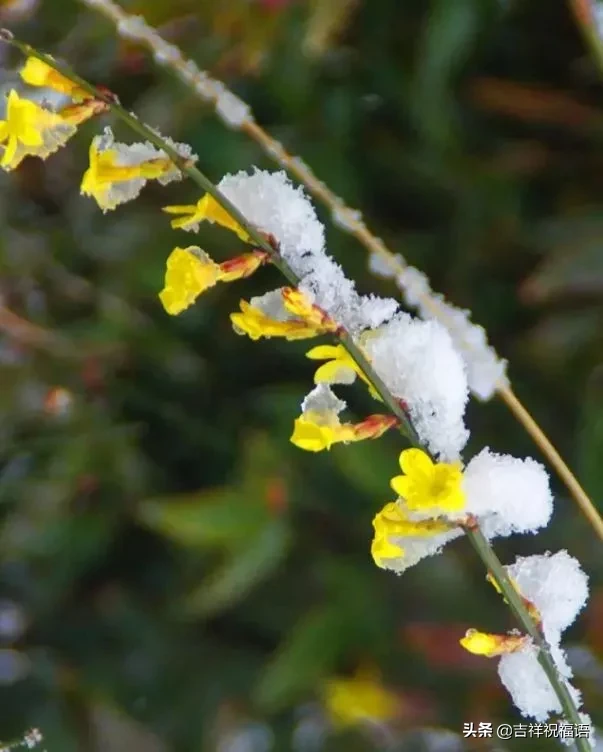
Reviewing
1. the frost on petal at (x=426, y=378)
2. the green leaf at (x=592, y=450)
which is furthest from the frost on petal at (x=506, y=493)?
the green leaf at (x=592, y=450)

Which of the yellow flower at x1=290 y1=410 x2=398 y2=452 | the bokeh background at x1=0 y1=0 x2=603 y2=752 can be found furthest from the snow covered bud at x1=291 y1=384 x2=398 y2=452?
the bokeh background at x1=0 y1=0 x2=603 y2=752

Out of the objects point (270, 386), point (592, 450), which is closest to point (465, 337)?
point (592, 450)

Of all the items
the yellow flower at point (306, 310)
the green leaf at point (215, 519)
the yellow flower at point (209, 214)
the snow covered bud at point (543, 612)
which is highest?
the green leaf at point (215, 519)

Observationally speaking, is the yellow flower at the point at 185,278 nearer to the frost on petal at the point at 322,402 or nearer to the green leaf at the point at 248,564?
the frost on petal at the point at 322,402

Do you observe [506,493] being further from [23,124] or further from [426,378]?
[23,124]

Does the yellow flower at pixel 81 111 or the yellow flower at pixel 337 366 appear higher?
the yellow flower at pixel 81 111

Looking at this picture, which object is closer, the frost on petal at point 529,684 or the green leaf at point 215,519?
the frost on petal at point 529,684

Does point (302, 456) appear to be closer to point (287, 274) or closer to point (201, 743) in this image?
point (201, 743)
